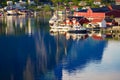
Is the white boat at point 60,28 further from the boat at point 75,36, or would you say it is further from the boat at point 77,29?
the boat at point 75,36

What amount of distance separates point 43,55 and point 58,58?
19.5 inches

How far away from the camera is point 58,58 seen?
10000mm

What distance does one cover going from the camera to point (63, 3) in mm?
28781

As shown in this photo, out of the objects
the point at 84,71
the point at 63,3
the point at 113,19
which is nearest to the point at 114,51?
the point at 84,71

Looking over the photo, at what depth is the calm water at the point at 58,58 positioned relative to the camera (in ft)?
26.6

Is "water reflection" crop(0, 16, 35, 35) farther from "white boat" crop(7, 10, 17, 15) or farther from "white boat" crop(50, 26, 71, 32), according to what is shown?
"white boat" crop(7, 10, 17, 15)

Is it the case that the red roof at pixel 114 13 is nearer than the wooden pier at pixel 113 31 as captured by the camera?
No

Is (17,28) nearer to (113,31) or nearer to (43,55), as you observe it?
(113,31)

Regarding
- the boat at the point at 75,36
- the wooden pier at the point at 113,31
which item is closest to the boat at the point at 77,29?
the boat at the point at 75,36

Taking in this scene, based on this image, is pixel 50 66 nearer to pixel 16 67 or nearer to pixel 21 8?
pixel 16 67

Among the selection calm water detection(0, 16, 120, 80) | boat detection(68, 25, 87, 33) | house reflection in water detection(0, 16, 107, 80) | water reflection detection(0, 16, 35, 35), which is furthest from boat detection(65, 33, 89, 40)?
water reflection detection(0, 16, 35, 35)

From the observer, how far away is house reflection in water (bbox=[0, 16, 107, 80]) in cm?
832

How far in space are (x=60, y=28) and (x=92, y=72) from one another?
313 inches

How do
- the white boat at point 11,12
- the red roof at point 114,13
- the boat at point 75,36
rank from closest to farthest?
1. the boat at point 75,36
2. the red roof at point 114,13
3. the white boat at point 11,12
